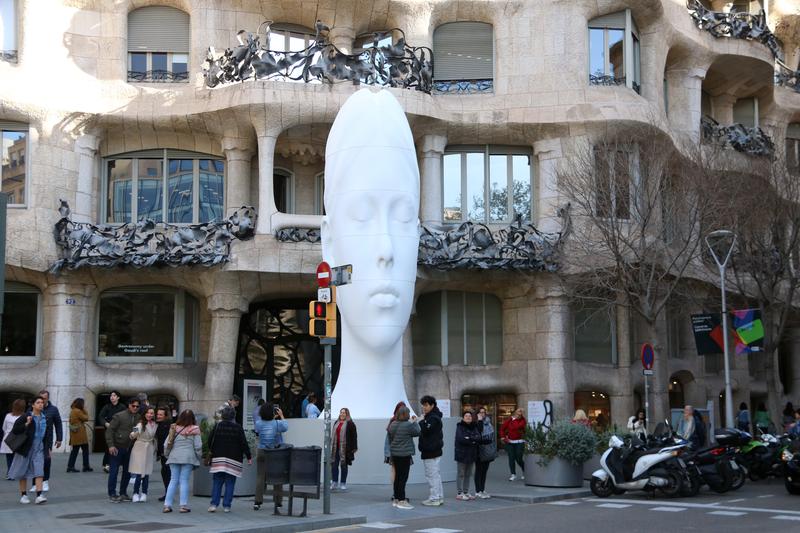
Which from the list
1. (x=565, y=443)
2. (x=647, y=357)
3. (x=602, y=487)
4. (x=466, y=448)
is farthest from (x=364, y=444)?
(x=647, y=357)

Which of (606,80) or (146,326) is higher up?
(606,80)

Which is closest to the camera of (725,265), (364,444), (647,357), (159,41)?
(364,444)

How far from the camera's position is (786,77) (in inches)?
1609

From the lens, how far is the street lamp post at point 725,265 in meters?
25.5

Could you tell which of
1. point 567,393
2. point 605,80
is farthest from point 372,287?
point 605,80

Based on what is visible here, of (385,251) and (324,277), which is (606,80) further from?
(324,277)

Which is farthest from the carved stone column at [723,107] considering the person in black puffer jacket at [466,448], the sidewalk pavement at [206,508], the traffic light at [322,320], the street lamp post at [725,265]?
the traffic light at [322,320]

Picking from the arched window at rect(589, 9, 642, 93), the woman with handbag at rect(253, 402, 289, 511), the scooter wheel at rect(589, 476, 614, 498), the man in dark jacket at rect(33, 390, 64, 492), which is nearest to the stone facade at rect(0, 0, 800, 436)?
the arched window at rect(589, 9, 642, 93)

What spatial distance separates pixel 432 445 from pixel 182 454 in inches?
151

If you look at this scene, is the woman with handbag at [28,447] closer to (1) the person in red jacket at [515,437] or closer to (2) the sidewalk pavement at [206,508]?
(2) the sidewalk pavement at [206,508]

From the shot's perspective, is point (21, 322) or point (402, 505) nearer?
point (402, 505)

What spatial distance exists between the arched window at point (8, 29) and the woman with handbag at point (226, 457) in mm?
17957

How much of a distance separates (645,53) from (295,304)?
1336 centimetres

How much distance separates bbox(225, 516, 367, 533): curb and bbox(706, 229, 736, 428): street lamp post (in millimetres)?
12505
